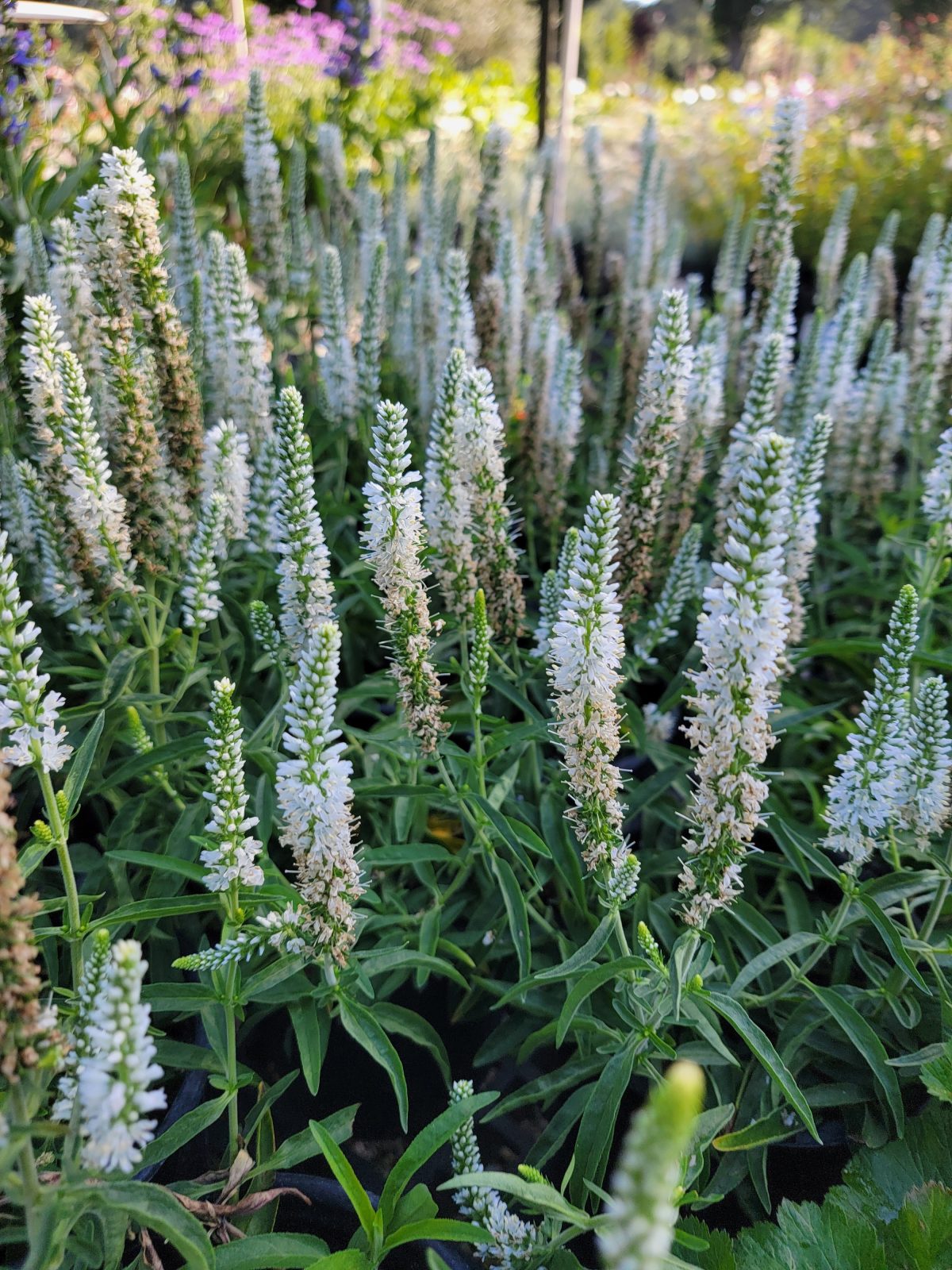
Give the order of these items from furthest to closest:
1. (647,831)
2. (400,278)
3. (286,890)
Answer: (400,278) < (647,831) < (286,890)

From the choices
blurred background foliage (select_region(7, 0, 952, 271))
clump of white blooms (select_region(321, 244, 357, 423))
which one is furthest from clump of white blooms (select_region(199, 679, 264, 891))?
blurred background foliage (select_region(7, 0, 952, 271))

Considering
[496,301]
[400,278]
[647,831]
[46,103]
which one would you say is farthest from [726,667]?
[46,103]

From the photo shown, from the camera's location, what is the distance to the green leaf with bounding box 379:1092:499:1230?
5.37ft

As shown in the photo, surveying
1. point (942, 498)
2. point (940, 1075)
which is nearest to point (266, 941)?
point (940, 1075)

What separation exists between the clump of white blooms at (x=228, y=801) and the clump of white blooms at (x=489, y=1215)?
0.54 m

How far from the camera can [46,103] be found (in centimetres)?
380

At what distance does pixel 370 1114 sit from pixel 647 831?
1038 mm

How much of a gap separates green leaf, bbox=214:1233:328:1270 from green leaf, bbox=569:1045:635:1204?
48cm

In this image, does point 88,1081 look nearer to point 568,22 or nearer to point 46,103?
point 46,103

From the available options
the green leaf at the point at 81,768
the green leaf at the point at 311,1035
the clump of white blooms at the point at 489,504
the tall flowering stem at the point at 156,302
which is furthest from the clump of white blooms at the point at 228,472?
the green leaf at the point at 311,1035

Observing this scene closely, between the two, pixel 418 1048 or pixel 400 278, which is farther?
pixel 400 278

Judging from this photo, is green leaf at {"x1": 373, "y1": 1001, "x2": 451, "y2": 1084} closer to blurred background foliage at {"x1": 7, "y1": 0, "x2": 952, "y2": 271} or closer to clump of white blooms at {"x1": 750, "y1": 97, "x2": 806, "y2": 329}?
clump of white blooms at {"x1": 750, "y1": 97, "x2": 806, "y2": 329}

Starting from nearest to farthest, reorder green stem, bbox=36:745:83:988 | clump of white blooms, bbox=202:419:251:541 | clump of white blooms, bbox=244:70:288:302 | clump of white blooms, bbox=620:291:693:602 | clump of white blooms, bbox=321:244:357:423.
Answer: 1. green stem, bbox=36:745:83:988
2. clump of white blooms, bbox=202:419:251:541
3. clump of white blooms, bbox=620:291:693:602
4. clump of white blooms, bbox=321:244:357:423
5. clump of white blooms, bbox=244:70:288:302

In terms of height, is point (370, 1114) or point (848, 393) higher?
point (848, 393)
